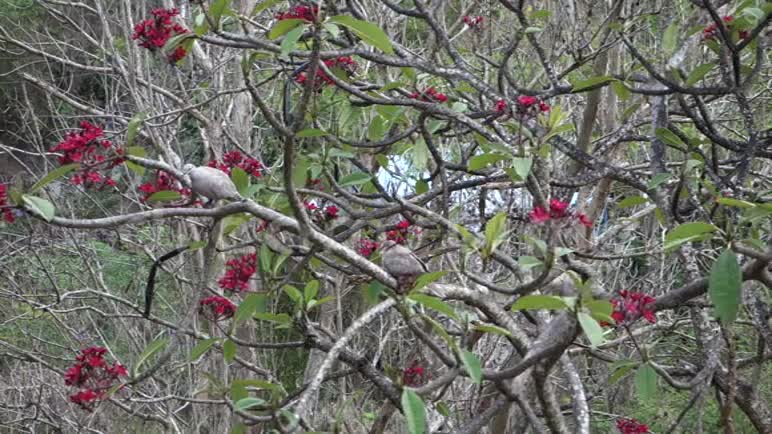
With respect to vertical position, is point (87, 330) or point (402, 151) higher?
point (402, 151)

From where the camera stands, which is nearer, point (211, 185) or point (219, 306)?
point (211, 185)

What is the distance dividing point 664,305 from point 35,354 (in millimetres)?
3973

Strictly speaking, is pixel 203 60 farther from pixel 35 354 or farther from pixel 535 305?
pixel 535 305

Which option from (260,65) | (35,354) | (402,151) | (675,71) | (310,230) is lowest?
(35,354)

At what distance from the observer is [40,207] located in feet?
5.01

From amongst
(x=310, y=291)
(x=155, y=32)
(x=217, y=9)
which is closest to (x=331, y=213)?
(x=310, y=291)

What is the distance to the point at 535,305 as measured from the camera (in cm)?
154

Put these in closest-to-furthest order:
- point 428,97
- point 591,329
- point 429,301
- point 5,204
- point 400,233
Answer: point 591,329 → point 429,301 → point 5,204 → point 400,233 → point 428,97

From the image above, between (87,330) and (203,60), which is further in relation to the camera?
(87,330)

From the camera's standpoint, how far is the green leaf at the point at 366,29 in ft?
5.04

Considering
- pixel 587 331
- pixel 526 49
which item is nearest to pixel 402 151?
pixel 587 331

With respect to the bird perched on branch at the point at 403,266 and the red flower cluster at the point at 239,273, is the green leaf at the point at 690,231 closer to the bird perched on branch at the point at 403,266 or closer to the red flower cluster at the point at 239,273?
the bird perched on branch at the point at 403,266

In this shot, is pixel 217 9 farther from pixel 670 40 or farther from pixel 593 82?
pixel 670 40

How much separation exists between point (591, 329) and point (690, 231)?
24 centimetres
